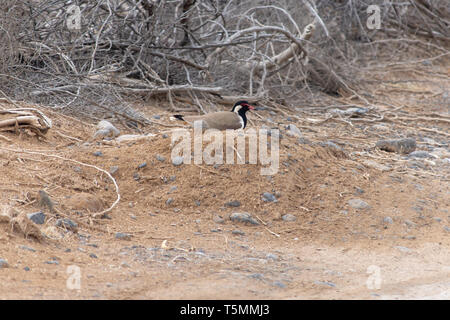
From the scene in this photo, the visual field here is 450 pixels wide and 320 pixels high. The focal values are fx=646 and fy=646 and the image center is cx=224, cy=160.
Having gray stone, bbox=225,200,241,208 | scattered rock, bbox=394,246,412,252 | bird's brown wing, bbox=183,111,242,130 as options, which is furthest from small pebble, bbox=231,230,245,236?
bird's brown wing, bbox=183,111,242,130

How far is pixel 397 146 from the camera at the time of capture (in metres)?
6.96

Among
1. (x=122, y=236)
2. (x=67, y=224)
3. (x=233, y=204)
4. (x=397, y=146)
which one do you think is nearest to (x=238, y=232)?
(x=233, y=204)

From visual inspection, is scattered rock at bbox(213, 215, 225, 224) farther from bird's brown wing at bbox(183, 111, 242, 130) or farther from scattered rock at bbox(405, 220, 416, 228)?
scattered rock at bbox(405, 220, 416, 228)

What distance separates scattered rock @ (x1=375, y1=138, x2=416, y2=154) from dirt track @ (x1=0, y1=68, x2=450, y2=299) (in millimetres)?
309

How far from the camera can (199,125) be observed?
593 cm

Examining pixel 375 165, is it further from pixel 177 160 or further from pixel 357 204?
pixel 177 160

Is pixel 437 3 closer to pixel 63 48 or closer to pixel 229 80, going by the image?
pixel 229 80

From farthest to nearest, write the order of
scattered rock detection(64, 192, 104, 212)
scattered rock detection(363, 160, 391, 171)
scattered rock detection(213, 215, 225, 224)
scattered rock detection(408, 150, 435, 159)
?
scattered rock detection(408, 150, 435, 159) < scattered rock detection(363, 160, 391, 171) < scattered rock detection(213, 215, 225, 224) < scattered rock detection(64, 192, 104, 212)

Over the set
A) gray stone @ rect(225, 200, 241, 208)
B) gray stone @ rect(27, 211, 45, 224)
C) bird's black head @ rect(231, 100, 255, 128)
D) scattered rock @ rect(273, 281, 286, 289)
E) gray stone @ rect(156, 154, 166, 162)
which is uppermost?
bird's black head @ rect(231, 100, 255, 128)

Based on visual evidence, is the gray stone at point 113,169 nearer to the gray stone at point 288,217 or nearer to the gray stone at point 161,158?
the gray stone at point 161,158

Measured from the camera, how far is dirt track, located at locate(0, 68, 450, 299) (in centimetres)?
359

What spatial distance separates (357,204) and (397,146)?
77.6 inches

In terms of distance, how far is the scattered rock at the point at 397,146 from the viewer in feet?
22.8

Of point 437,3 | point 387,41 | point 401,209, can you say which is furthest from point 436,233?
point 437,3
